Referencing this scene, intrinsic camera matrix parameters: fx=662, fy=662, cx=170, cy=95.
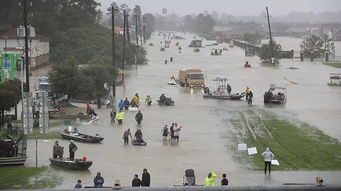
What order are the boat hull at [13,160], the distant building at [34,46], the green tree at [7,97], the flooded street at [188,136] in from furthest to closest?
the distant building at [34,46] → the green tree at [7,97] → the boat hull at [13,160] → the flooded street at [188,136]

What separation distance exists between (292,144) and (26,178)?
390 inches

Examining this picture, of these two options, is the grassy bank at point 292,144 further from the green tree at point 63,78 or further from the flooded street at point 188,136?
the green tree at point 63,78

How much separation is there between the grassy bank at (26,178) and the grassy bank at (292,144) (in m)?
5.72

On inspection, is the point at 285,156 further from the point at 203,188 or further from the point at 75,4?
→ the point at 75,4

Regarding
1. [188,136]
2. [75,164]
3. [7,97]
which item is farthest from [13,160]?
[188,136]

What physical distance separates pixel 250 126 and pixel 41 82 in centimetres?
1404

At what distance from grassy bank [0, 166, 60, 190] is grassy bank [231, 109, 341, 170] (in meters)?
5.72

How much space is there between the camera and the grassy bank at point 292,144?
19094mm

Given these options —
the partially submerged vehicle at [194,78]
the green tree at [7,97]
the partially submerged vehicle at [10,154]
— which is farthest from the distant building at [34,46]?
the partially submerged vehicle at [10,154]

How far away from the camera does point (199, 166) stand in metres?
18.6

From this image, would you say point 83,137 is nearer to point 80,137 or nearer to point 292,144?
point 80,137

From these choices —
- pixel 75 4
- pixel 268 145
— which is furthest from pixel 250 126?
pixel 75 4

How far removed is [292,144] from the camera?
74.1ft

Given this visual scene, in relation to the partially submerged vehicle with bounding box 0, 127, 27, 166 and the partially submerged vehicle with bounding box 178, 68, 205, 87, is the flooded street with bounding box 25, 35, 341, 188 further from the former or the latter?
the partially submerged vehicle with bounding box 178, 68, 205, 87
